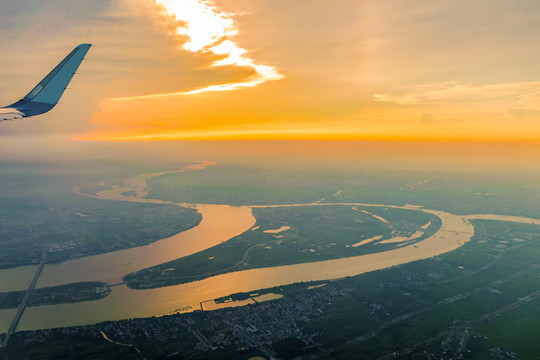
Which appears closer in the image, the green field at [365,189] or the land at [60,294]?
the land at [60,294]

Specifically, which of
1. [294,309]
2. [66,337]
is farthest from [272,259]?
[66,337]

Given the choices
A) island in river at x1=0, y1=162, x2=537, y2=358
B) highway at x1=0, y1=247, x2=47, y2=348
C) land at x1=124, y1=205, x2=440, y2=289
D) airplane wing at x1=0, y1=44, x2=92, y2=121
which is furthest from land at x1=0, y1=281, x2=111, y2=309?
airplane wing at x1=0, y1=44, x2=92, y2=121

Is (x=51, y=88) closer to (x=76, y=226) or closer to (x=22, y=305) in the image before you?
(x=22, y=305)

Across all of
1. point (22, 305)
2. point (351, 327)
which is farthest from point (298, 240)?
point (22, 305)

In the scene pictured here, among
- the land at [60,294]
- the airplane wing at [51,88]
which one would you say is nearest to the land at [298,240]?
the land at [60,294]

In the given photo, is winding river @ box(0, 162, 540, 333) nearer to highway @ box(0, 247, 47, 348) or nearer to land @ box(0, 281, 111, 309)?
highway @ box(0, 247, 47, 348)

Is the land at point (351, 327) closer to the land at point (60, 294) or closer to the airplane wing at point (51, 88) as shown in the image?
the land at point (60, 294)
